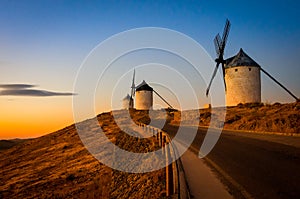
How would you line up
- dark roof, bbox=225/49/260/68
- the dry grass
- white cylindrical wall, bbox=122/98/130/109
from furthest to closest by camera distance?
white cylindrical wall, bbox=122/98/130/109 → dark roof, bbox=225/49/260/68 → the dry grass

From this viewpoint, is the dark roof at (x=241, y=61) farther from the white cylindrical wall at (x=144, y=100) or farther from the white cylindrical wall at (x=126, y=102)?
the white cylindrical wall at (x=126, y=102)

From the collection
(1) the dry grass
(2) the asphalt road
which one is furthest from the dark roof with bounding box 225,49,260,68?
(2) the asphalt road

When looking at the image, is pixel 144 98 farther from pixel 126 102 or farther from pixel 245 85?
pixel 245 85

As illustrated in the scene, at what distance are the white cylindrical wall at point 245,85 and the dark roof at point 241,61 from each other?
835mm

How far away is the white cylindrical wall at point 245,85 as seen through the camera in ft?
156

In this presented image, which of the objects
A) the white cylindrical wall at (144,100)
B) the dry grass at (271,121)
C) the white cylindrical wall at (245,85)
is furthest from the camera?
the white cylindrical wall at (144,100)

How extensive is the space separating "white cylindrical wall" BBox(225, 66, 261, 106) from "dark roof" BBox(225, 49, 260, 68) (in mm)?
835

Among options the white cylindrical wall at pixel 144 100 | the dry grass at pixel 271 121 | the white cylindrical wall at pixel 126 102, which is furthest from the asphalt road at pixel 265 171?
the white cylindrical wall at pixel 126 102

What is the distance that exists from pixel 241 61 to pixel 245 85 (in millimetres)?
4789

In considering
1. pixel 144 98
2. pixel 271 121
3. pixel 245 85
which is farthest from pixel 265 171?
pixel 144 98

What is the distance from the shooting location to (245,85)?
47688mm

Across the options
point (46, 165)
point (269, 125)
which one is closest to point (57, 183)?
point (46, 165)

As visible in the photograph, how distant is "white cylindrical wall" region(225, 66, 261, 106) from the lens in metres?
47.6

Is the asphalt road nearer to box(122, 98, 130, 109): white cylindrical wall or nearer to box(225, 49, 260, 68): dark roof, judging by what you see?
box(225, 49, 260, 68): dark roof
